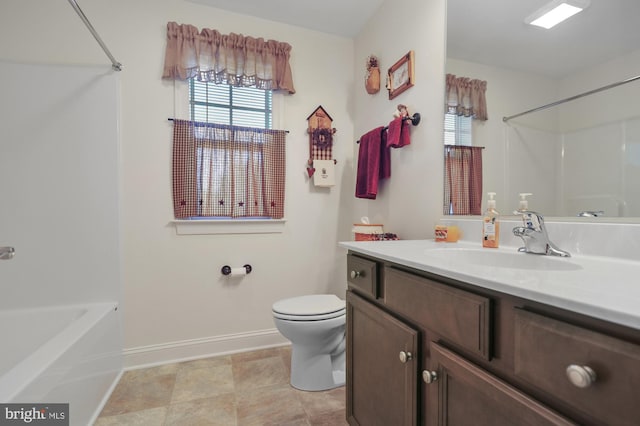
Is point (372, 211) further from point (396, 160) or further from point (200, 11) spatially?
point (200, 11)

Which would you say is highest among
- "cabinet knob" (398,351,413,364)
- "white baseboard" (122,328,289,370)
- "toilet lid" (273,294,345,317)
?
"cabinet knob" (398,351,413,364)

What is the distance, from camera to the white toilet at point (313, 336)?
156 cm

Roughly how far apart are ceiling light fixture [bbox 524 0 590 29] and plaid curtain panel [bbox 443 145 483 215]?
0.50 meters

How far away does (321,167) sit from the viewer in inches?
90.5

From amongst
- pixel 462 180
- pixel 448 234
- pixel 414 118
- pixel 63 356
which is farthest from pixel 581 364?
pixel 63 356

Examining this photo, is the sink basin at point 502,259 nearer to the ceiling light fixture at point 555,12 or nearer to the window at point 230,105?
the ceiling light fixture at point 555,12

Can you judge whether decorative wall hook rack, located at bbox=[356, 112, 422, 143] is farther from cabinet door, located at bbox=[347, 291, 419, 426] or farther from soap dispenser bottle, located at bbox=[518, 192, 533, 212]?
cabinet door, located at bbox=[347, 291, 419, 426]

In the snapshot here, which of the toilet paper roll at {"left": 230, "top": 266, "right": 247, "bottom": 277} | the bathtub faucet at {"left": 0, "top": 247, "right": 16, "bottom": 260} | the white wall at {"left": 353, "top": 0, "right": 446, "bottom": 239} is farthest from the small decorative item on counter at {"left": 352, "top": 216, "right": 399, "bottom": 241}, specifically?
the bathtub faucet at {"left": 0, "top": 247, "right": 16, "bottom": 260}

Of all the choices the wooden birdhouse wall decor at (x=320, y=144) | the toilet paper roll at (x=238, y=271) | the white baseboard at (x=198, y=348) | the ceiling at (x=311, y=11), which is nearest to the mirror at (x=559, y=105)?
the ceiling at (x=311, y=11)

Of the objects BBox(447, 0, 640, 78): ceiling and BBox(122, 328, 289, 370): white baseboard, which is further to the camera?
BBox(122, 328, 289, 370): white baseboard

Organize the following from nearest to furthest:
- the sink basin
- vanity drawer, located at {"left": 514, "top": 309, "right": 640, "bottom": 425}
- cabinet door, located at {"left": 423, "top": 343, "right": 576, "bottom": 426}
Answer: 1. vanity drawer, located at {"left": 514, "top": 309, "right": 640, "bottom": 425}
2. cabinet door, located at {"left": 423, "top": 343, "right": 576, "bottom": 426}
3. the sink basin

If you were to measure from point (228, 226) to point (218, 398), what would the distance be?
1081mm

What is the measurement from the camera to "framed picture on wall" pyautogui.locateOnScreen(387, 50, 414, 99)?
66.9 inches

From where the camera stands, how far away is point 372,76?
207cm
